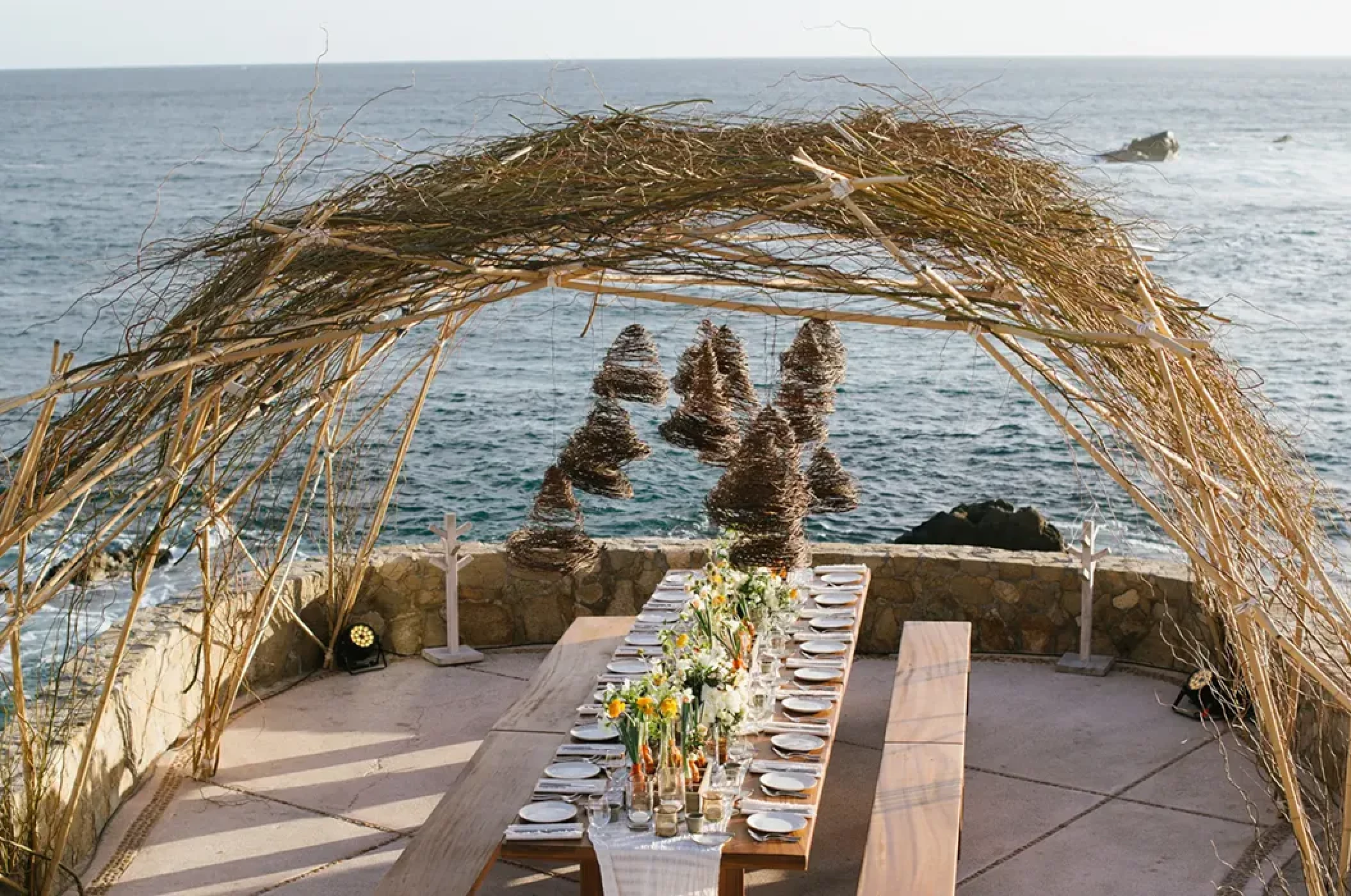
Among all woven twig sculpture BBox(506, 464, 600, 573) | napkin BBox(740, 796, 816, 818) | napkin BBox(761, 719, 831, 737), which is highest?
woven twig sculpture BBox(506, 464, 600, 573)

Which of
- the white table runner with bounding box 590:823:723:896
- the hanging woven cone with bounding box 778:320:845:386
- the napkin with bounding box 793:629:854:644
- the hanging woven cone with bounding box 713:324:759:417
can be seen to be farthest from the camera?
the napkin with bounding box 793:629:854:644

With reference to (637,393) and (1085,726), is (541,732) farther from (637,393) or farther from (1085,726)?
(1085,726)

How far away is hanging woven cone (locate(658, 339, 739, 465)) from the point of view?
6.96 m

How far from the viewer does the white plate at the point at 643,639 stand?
7.47m

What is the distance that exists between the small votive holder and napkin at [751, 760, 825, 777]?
68 cm

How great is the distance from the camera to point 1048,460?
24.7m

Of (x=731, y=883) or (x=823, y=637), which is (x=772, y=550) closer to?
(x=823, y=637)

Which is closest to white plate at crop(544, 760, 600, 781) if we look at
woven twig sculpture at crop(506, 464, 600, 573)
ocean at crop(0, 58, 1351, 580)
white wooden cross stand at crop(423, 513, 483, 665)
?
woven twig sculpture at crop(506, 464, 600, 573)

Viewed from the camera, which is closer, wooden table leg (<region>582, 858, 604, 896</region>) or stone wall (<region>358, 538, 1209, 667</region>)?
wooden table leg (<region>582, 858, 604, 896</region>)

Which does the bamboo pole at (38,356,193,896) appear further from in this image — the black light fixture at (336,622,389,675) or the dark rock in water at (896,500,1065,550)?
the dark rock in water at (896,500,1065,550)

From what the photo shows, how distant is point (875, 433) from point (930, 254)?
21.2 m

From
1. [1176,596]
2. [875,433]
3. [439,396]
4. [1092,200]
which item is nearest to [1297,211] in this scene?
[875,433]

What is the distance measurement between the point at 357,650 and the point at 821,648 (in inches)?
135

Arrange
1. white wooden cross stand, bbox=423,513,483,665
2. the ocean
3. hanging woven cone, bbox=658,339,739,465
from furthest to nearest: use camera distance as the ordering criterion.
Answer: the ocean
white wooden cross stand, bbox=423,513,483,665
hanging woven cone, bbox=658,339,739,465
